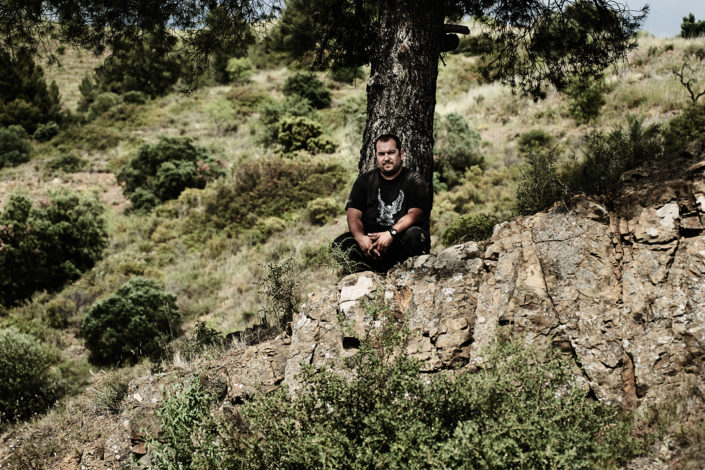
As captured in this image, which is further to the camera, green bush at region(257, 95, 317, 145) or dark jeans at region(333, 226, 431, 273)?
green bush at region(257, 95, 317, 145)

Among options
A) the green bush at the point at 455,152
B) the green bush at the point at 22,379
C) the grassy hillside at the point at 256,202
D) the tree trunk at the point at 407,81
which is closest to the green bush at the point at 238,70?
the grassy hillside at the point at 256,202

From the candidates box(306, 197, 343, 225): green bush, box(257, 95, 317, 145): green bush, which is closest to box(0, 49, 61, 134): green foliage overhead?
box(257, 95, 317, 145): green bush

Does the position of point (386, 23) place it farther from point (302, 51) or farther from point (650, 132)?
point (650, 132)

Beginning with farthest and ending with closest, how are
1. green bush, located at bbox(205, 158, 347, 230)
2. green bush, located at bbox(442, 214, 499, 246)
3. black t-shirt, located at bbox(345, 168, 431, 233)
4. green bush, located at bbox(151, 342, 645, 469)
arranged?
green bush, located at bbox(205, 158, 347, 230) → green bush, located at bbox(442, 214, 499, 246) → black t-shirt, located at bbox(345, 168, 431, 233) → green bush, located at bbox(151, 342, 645, 469)

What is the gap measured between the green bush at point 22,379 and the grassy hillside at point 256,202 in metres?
0.27

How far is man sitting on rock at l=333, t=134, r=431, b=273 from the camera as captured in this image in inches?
163

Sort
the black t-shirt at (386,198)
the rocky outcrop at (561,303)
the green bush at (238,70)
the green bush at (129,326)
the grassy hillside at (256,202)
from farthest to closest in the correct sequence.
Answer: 1. the green bush at (238,70)
2. the grassy hillside at (256,202)
3. the green bush at (129,326)
4. the black t-shirt at (386,198)
5. the rocky outcrop at (561,303)

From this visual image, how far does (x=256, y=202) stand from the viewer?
11703 millimetres

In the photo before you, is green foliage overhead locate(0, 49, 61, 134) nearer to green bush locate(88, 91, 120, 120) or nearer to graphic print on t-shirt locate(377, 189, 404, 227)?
green bush locate(88, 91, 120, 120)

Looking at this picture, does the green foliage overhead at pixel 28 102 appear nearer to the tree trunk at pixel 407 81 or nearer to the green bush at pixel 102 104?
the green bush at pixel 102 104

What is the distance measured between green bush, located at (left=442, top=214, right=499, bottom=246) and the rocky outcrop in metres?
1.88

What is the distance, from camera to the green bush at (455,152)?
36.8ft

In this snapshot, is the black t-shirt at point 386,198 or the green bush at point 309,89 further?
the green bush at point 309,89

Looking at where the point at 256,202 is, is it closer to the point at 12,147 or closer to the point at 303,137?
the point at 303,137
